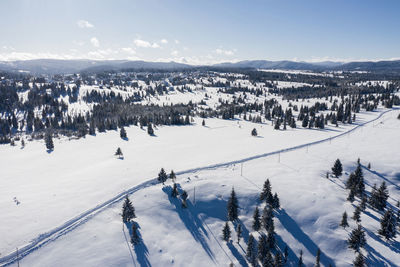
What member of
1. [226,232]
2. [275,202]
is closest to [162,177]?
[226,232]

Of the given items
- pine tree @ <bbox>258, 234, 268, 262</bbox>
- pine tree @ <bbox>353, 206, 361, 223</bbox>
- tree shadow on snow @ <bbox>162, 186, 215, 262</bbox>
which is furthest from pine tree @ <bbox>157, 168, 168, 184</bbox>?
pine tree @ <bbox>353, 206, 361, 223</bbox>

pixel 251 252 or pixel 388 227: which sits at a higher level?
pixel 388 227

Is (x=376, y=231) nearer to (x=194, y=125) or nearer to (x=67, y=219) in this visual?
(x=67, y=219)

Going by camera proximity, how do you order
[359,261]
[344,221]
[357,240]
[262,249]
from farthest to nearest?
[344,221]
[357,240]
[262,249]
[359,261]

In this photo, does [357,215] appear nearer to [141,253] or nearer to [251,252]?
[251,252]

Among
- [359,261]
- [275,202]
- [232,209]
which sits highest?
[275,202]

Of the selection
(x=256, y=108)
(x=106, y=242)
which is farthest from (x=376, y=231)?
(x=256, y=108)

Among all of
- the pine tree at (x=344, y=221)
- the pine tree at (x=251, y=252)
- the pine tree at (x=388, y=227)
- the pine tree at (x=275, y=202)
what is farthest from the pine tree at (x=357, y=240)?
the pine tree at (x=251, y=252)
